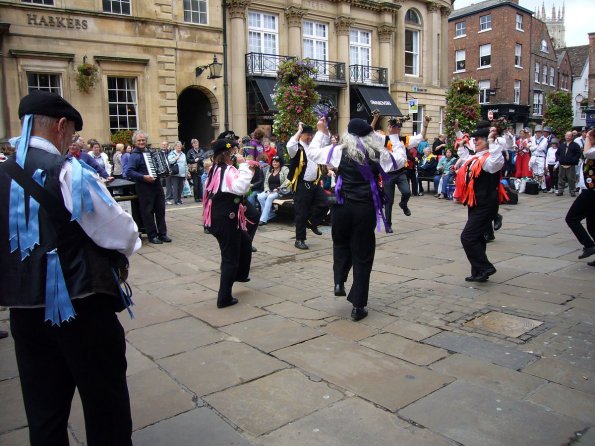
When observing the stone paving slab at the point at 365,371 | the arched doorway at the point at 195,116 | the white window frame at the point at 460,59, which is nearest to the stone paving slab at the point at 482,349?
the stone paving slab at the point at 365,371

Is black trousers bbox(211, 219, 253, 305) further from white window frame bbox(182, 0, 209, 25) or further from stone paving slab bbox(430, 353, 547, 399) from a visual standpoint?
white window frame bbox(182, 0, 209, 25)

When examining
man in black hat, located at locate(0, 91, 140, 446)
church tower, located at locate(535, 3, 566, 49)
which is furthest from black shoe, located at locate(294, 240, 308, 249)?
church tower, located at locate(535, 3, 566, 49)

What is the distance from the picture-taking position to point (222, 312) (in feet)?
17.2

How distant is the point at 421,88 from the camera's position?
94.0ft

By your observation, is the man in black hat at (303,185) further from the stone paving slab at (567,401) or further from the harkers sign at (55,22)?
the harkers sign at (55,22)

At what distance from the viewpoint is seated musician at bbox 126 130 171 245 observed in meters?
8.81

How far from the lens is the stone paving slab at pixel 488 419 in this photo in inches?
113

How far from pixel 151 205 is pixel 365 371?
244 inches

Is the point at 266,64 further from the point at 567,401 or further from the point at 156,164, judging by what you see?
the point at 567,401

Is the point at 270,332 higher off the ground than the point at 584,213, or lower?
lower

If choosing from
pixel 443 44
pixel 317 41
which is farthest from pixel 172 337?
pixel 443 44

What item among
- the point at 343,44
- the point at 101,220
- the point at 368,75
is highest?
the point at 343,44

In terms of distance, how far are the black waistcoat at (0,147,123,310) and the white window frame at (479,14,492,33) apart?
1713 inches

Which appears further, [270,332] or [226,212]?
[226,212]
